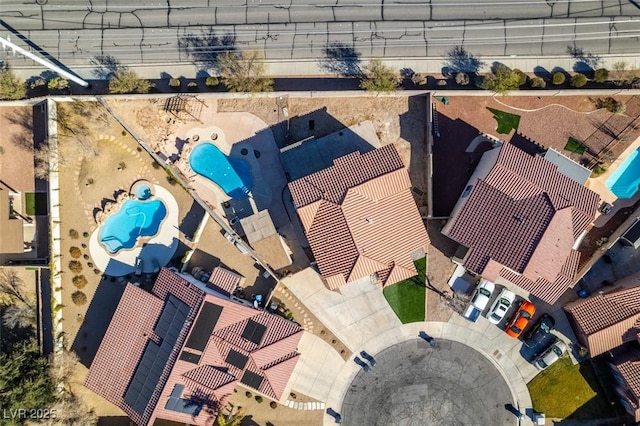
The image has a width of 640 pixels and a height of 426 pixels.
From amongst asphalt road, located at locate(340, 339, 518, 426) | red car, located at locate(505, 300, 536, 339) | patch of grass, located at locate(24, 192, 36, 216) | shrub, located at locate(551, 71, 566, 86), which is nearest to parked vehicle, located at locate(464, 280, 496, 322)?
red car, located at locate(505, 300, 536, 339)

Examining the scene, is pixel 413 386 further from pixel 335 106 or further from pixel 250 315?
pixel 335 106

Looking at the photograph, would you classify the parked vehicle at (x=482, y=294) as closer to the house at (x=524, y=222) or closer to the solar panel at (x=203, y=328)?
the house at (x=524, y=222)

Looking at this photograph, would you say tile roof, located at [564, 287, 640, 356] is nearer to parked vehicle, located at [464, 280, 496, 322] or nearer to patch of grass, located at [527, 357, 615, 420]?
patch of grass, located at [527, 357, 615, 420]

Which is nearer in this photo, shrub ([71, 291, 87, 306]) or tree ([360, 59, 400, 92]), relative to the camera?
tree ([360, 59, 400, 92])

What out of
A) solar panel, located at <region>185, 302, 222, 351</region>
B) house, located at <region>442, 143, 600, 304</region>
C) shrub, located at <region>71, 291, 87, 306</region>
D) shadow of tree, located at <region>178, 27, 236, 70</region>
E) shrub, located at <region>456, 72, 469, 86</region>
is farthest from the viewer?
shadow of tree, located at <region>178, 27, 236, 70</region>

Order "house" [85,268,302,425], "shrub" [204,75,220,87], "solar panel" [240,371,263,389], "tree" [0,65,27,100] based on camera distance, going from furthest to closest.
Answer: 1. "shrub" [204,75,220,87]
2. "tree" [0,65,27,100]
3. "solar panel" [240,371,263,389]
4. "house" [85,268,302,425]

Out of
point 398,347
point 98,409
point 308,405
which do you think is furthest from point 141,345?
point 398,347
